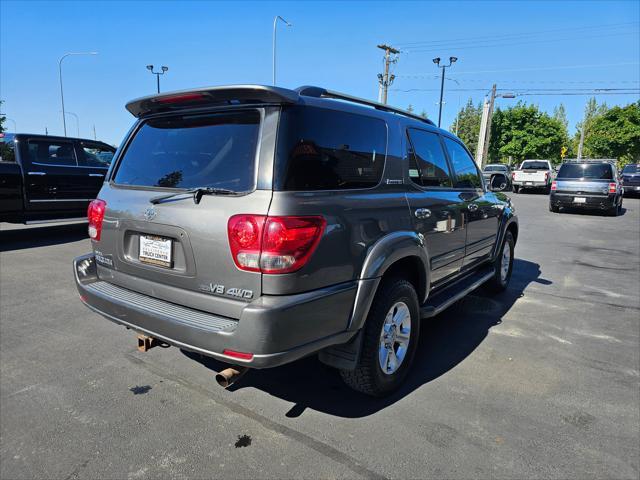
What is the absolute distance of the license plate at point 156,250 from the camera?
98.0 inches

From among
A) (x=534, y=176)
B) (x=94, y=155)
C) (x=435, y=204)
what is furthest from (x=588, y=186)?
(x=94, y=155)

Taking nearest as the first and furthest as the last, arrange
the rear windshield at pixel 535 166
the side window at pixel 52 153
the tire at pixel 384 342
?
the tire at pixel 384 342, the side window at pixel 52 153, the rear windshield at pixel 535 166

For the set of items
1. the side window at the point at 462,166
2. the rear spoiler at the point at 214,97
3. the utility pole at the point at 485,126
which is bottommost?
the side window at the point at 462,166

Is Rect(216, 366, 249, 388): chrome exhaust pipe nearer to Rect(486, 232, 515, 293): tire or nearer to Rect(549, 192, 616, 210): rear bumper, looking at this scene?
Rect(486, 232, 515, 293): tire

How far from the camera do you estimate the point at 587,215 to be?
1477cm

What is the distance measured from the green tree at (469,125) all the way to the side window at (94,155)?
224ft

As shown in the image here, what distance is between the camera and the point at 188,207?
238cm

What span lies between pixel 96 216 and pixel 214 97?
1255 millimetres

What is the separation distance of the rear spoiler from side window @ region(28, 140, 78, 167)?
6.56 meters

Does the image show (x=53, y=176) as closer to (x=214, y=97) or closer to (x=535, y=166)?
(x=214, y=97)

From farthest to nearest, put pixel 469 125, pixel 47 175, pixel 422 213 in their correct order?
pixel 469 125
pixel 47 175
pixel 422 213

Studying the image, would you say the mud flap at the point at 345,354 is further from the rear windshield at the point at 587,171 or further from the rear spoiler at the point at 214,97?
the rear windshield at the point at 587,171

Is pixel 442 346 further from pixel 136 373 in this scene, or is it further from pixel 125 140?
pixel 125 140

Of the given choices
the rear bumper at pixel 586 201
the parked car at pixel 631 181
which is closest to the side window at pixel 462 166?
the rear bumper at pixel 586 201
